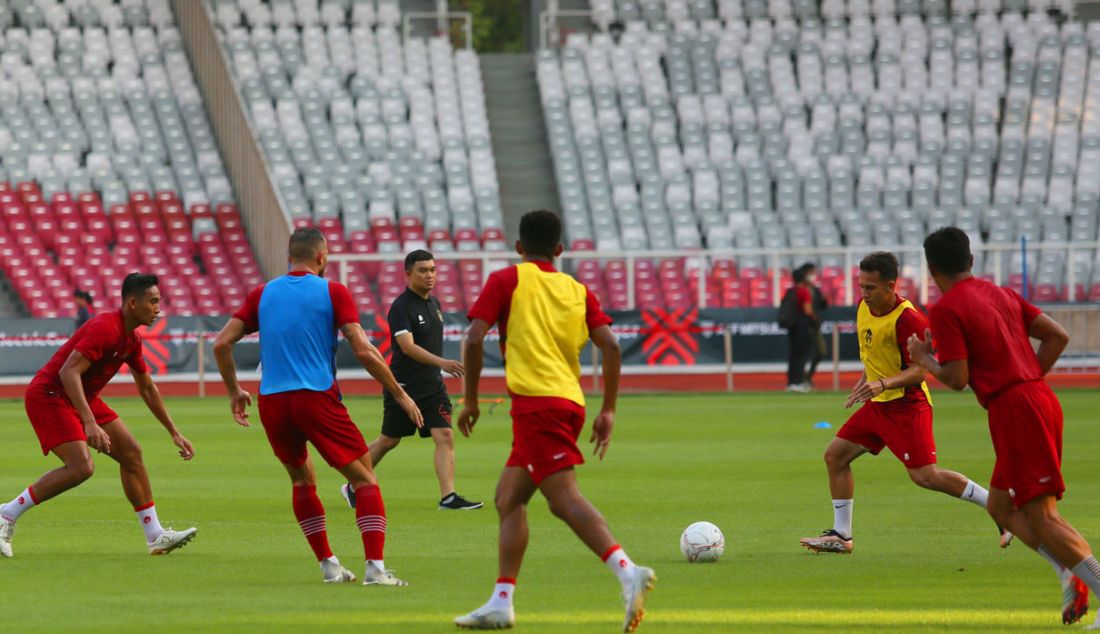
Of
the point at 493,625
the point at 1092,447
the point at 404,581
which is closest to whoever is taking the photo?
the point at 493,625

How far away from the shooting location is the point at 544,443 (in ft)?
27.1

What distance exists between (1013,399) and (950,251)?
0.81m

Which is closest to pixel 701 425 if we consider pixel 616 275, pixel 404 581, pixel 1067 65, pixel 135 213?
pixel 616 275

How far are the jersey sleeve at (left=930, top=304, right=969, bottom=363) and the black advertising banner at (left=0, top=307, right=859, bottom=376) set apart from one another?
2266 cm

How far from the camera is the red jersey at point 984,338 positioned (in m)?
8.31

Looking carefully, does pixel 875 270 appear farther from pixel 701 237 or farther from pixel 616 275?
pixel 701 237

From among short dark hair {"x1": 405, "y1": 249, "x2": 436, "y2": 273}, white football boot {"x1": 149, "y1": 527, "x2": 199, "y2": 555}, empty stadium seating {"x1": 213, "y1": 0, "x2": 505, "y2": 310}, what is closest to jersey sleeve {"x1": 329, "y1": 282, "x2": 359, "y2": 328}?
white football boot {"x1": 149, "y1": 527, "x2": 199, "y2": 555}

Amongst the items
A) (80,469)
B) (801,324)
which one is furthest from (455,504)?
(801,324)

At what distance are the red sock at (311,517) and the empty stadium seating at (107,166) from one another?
25.7 m

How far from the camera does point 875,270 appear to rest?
11211 mm

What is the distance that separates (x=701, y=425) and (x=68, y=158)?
2067 cm

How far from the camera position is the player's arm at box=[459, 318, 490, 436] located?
8.26 metres

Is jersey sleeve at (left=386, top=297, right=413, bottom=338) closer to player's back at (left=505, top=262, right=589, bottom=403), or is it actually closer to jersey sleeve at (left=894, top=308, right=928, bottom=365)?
jersey sleeve at (left=894, top=308, right=928, bottom=365)

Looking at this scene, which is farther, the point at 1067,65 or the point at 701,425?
the point at 1067,65
